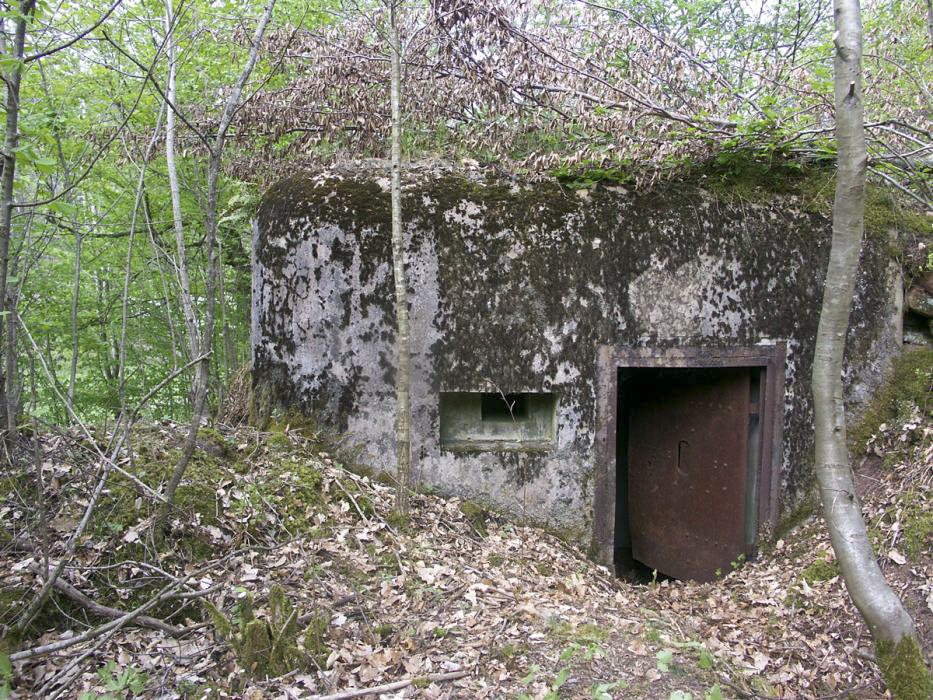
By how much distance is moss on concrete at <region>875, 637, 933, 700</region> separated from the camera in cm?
Answer: 309

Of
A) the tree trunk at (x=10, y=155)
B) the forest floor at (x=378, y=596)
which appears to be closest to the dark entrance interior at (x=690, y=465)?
the forest floor at (x=378, y=596)

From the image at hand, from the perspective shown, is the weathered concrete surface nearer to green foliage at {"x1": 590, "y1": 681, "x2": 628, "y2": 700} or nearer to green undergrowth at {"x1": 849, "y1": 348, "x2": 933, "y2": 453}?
green undergrowth at {"x1": 849, "y1": 348, "x2": 933, "y2": 453}

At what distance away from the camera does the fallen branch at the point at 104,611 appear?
3.20 m

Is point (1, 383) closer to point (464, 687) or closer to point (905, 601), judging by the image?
point (464, 687)

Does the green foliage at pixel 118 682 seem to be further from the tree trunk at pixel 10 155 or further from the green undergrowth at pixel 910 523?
the green undergrowth at pixel 910 523

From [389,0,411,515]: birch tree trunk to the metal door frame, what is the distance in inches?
60.4

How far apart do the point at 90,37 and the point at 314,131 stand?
9.29 ft

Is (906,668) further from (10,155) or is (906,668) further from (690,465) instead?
(10,155)

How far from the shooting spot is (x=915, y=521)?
13.8 feet

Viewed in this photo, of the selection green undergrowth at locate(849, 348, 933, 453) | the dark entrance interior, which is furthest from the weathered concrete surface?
green undergrowth at locate(849, 348, 933, 453)

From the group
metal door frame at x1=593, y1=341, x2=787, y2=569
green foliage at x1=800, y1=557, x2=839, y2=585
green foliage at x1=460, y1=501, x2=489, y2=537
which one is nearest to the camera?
green foliage at x1=800, y1=557, x2=839, y2=585

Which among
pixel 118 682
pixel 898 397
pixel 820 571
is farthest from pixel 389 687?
pixel 898 397

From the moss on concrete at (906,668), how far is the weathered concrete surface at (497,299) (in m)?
2.27

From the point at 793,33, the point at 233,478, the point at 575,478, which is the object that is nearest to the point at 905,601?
the point at 575,478
